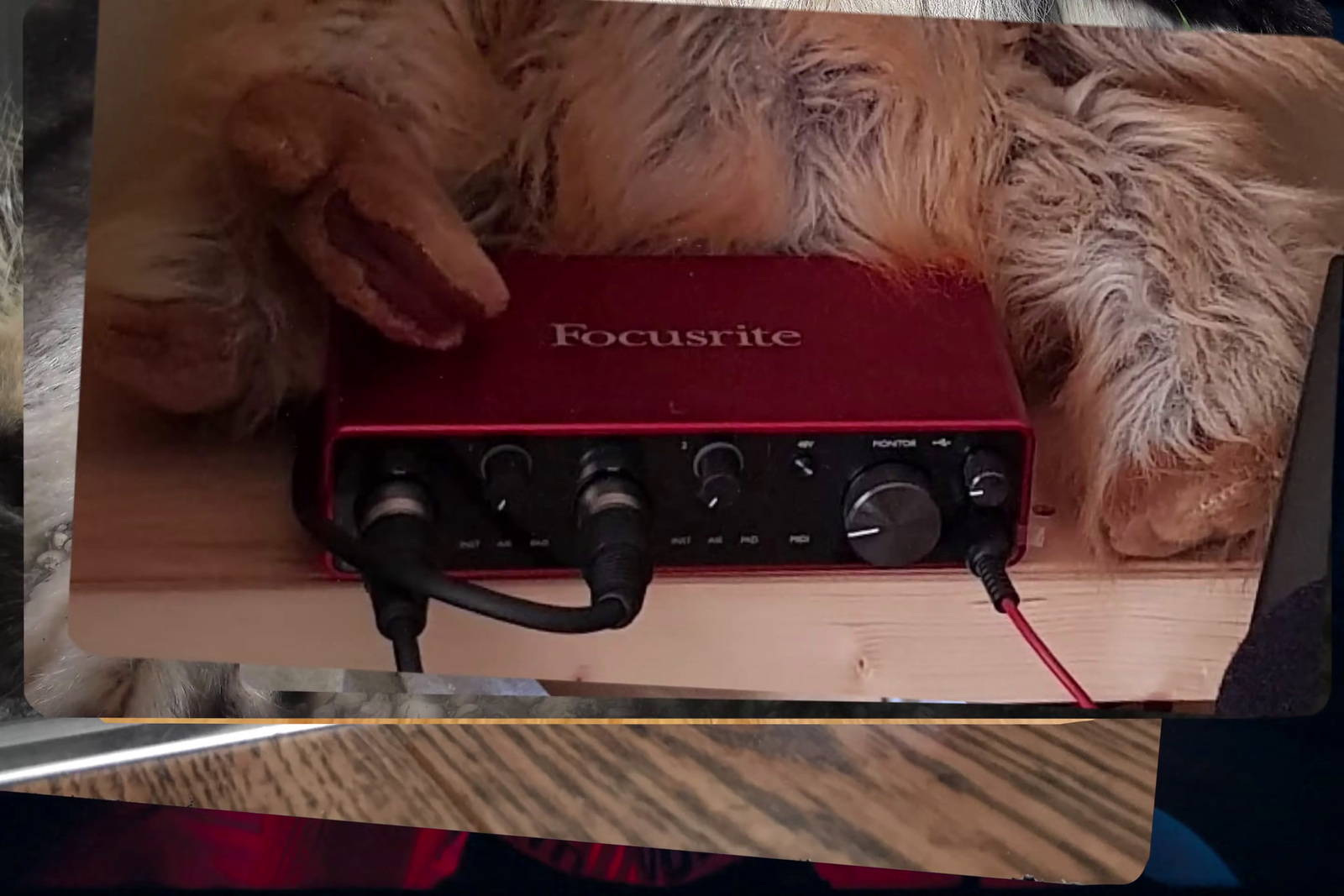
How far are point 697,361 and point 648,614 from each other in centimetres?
14

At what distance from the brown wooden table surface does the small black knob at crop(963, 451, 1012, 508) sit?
4.9 inches

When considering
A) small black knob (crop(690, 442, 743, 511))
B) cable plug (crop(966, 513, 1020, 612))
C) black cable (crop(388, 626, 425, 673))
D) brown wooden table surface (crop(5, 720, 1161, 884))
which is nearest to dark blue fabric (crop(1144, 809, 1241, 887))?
brown wooden table surface (crop(5, 720, 1161, 884))

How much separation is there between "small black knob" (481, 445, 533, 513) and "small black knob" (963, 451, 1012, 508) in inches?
9.2

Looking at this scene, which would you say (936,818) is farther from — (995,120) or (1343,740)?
(995,120)

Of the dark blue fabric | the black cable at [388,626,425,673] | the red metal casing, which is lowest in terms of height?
the dark blue fabric

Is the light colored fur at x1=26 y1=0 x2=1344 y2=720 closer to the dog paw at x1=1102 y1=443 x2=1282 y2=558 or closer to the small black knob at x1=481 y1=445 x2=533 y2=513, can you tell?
the dog paw at x1=1102 y1=443 x2=1282 y2=558

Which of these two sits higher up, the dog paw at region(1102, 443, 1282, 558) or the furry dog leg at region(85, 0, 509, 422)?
the furry dog leg at region(85, 0, 509, 422)

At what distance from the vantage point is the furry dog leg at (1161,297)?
54cm

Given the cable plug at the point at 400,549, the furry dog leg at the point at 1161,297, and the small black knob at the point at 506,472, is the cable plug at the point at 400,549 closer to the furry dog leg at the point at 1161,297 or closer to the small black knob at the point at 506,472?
the small black knob at the point at 506,472

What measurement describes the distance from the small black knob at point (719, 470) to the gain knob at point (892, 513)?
0.21 ft

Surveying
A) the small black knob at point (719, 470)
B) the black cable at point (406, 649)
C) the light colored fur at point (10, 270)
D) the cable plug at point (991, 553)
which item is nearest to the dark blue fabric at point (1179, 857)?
the cable plug at point (991, 553)

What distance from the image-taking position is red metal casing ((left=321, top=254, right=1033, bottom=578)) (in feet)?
1.77

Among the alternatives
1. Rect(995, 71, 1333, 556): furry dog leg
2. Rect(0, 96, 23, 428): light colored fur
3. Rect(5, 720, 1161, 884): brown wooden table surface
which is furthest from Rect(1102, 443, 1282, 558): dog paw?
Rect(0, 96, 23, 428): light colored fur

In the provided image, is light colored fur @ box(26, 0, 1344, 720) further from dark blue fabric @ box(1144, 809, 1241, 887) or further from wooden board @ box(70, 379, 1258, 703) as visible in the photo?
dark blue fabric @ box(1144, 809, 1241, 887)
